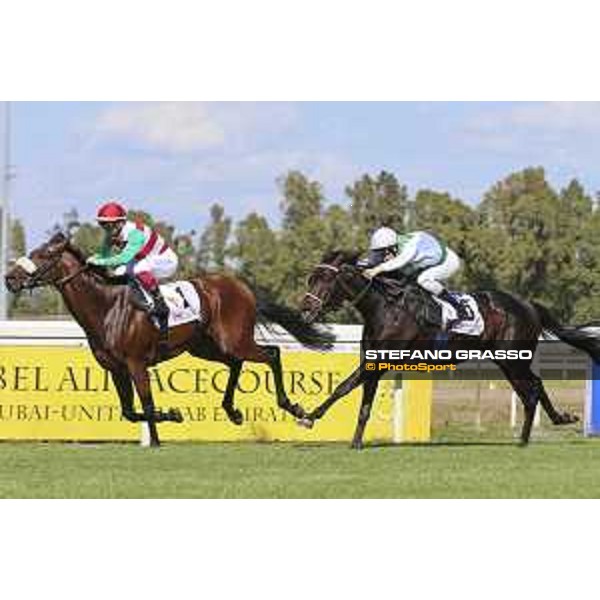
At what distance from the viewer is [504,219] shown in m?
13.0

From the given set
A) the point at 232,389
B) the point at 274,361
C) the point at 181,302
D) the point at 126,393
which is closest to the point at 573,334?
the point at 274,361

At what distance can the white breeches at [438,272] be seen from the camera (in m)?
12.4

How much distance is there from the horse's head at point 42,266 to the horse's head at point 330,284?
189 cm

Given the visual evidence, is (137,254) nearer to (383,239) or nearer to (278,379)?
(278,379)

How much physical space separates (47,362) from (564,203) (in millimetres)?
4942

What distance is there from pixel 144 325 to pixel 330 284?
1.52 m

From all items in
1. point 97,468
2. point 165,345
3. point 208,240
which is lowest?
point 97,468

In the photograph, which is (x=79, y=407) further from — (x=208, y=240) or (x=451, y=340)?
(x=451, y=340)

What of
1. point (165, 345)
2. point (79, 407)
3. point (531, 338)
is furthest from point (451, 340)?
Answer: point (79, 407)

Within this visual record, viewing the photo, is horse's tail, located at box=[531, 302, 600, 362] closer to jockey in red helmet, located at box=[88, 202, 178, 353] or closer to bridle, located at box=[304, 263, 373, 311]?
bridle, located at box=[304, 263, 373, 311]

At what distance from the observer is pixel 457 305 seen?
41.7 feet

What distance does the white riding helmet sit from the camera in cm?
1206

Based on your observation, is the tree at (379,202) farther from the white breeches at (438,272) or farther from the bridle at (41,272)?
the bridle at (41,272)

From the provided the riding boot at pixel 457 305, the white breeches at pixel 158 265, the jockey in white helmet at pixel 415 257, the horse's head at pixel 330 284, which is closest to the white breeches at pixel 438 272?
the jockey in white helmet at pixel 415 257
